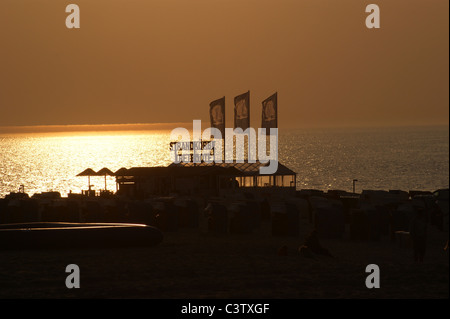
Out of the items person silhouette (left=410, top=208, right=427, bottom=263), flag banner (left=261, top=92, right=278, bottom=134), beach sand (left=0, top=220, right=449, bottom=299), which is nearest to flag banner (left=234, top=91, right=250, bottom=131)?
flag banner (left=261, top=92, right=278, bottom=134)

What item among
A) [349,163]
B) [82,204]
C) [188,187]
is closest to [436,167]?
[349,163]

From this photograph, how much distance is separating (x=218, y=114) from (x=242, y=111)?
2423 mm

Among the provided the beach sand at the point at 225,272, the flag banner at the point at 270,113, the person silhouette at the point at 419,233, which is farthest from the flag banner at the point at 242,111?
the person silhouette at the point at 419,233

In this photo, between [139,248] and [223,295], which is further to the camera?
[139,248]

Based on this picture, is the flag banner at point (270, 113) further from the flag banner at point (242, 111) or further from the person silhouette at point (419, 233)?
the person silhouette at point (419, 233)

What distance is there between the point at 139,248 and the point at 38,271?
4394 millimetres

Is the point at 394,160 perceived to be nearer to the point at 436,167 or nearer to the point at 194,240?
the point at 436,167

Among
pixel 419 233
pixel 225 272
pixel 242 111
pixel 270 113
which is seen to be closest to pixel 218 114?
pixel 242 111

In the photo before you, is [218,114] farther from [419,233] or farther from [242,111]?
[419,233]

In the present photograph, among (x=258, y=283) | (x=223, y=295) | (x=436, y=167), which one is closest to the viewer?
(x=223, y=295)

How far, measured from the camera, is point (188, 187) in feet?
150

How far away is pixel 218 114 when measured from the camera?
57469 millimetres

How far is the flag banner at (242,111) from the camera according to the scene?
55.0 meters

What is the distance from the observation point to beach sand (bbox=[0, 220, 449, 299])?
15.6 meters
